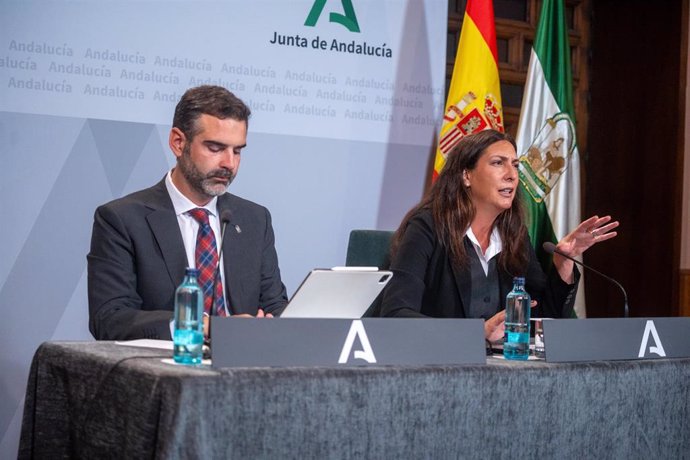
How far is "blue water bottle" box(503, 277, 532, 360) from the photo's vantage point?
6.82 feet

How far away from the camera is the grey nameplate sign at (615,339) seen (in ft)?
6.56

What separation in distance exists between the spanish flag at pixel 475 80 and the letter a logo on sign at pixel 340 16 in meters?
0.51

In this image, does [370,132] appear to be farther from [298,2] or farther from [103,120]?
[103,120]

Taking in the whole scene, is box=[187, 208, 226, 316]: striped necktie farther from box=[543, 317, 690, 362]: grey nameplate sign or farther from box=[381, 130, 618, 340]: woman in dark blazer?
box=[543, 317, 690, 362]: grey nameplate sign

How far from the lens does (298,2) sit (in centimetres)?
379

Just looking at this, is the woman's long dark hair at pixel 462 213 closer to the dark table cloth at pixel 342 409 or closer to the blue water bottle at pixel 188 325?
the dark table cloth at pixel 342 409

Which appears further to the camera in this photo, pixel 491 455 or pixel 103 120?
pixel 103 120

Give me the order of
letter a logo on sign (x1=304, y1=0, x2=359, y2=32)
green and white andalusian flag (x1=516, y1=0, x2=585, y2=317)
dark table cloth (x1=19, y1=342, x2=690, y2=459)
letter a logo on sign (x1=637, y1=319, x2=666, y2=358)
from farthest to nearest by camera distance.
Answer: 1. green and white andalusian flag (x1=516, y1=0, x2=585, y2=317)
2. letter a logo on sign (x1=304, y1=0, x2=359, y2=32)
3. letter a logo on sign (x1=637, y1=319, x2=666, y2=358)
4. dark table cloth (x1=19, y1=342, x2=690, y2=459)

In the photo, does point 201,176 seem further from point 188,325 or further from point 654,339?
point 654,339

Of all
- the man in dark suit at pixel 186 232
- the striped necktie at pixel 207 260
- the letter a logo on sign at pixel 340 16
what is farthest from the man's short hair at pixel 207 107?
the letter a logo on sign at pixel 340 16

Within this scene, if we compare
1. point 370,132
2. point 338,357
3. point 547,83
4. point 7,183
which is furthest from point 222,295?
point 547,83

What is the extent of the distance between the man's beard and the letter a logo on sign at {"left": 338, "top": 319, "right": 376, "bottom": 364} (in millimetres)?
925

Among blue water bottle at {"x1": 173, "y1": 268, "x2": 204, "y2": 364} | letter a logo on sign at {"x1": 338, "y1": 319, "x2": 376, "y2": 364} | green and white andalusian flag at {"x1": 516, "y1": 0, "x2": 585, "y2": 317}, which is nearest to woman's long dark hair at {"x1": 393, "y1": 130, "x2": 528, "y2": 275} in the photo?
green and white andalusian flag at {"x1": 516, "y1": 0, "x2": 585, "y2": 317}

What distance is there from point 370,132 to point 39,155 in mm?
1360
